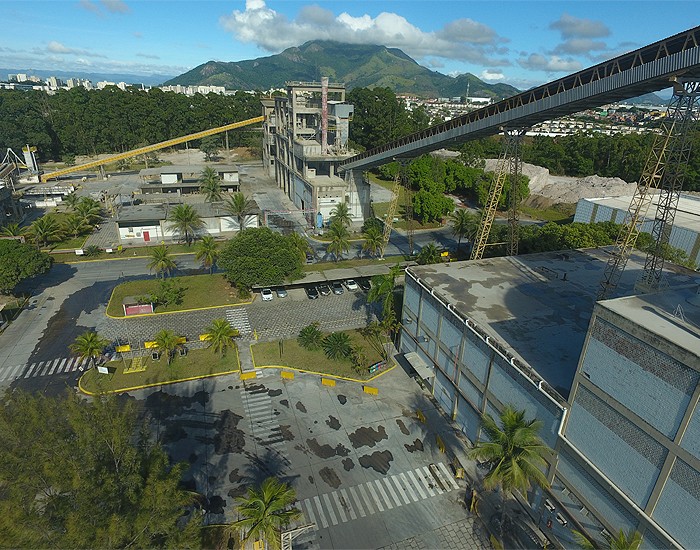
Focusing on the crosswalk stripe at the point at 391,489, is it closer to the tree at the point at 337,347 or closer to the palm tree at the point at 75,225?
the tree at the point at 337,347

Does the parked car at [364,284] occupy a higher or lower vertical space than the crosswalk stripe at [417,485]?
higher

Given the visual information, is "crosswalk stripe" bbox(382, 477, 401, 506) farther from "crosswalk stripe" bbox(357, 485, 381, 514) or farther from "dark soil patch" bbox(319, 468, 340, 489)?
"dark soil patch" bbox(319, 468, 340, 489)

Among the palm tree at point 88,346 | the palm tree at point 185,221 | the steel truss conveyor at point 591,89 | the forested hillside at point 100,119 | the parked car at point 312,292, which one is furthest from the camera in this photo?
the forested hillside at point 100,119

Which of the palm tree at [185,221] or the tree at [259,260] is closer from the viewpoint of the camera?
the tree at [259,260]

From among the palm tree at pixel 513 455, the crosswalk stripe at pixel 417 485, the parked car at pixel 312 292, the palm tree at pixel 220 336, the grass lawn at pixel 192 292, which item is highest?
the palm tree at pixel 513 455

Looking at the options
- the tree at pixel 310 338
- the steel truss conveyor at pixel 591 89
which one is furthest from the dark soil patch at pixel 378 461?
the steel truss conveyor at pixel 591 89

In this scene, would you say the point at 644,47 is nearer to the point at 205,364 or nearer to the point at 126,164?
the point at 205,364
